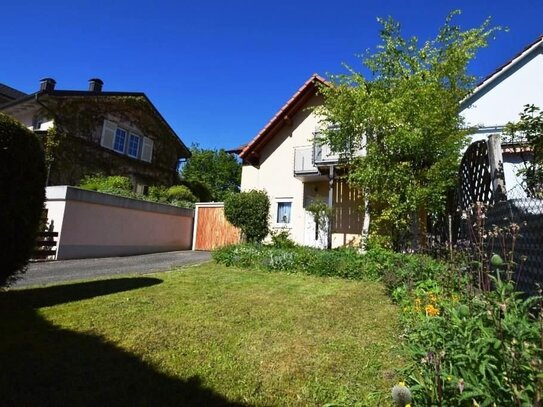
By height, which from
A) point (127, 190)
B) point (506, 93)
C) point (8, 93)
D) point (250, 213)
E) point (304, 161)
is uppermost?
point (8, 93)

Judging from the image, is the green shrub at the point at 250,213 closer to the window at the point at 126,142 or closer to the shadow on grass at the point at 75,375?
the window at the point at 126,142

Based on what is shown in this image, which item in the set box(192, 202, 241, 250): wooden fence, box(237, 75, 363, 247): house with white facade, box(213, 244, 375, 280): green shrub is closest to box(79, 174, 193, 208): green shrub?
box(192, 202, 241, 250): wooden fence

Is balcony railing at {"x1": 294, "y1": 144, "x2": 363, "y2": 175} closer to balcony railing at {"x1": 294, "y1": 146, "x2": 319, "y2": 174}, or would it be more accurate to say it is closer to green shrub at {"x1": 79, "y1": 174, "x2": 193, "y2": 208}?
balcony railing at {"x1": 294, "y1": 146, "x2": 319, "y2": 174}

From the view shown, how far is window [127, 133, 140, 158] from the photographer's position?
23.8 meters

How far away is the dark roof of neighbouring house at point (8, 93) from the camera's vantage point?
26625mm

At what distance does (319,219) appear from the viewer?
633 inches

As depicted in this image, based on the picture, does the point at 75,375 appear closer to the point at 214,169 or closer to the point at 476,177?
the point at 476,177

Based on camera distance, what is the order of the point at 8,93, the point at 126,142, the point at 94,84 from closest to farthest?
the point at 126,142 < the point at 94,84 < the point at 8,93

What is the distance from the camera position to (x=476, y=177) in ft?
23.8

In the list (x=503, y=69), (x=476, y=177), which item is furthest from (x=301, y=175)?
(x=476, y=177)

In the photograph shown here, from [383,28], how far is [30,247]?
14.0m

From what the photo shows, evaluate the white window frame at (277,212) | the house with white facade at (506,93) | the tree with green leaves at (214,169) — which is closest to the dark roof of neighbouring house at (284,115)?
the white window frame at (277,212)

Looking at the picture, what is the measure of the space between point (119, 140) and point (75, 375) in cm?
2218

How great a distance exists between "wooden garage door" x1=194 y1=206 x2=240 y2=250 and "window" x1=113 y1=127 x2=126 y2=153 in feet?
25.6
